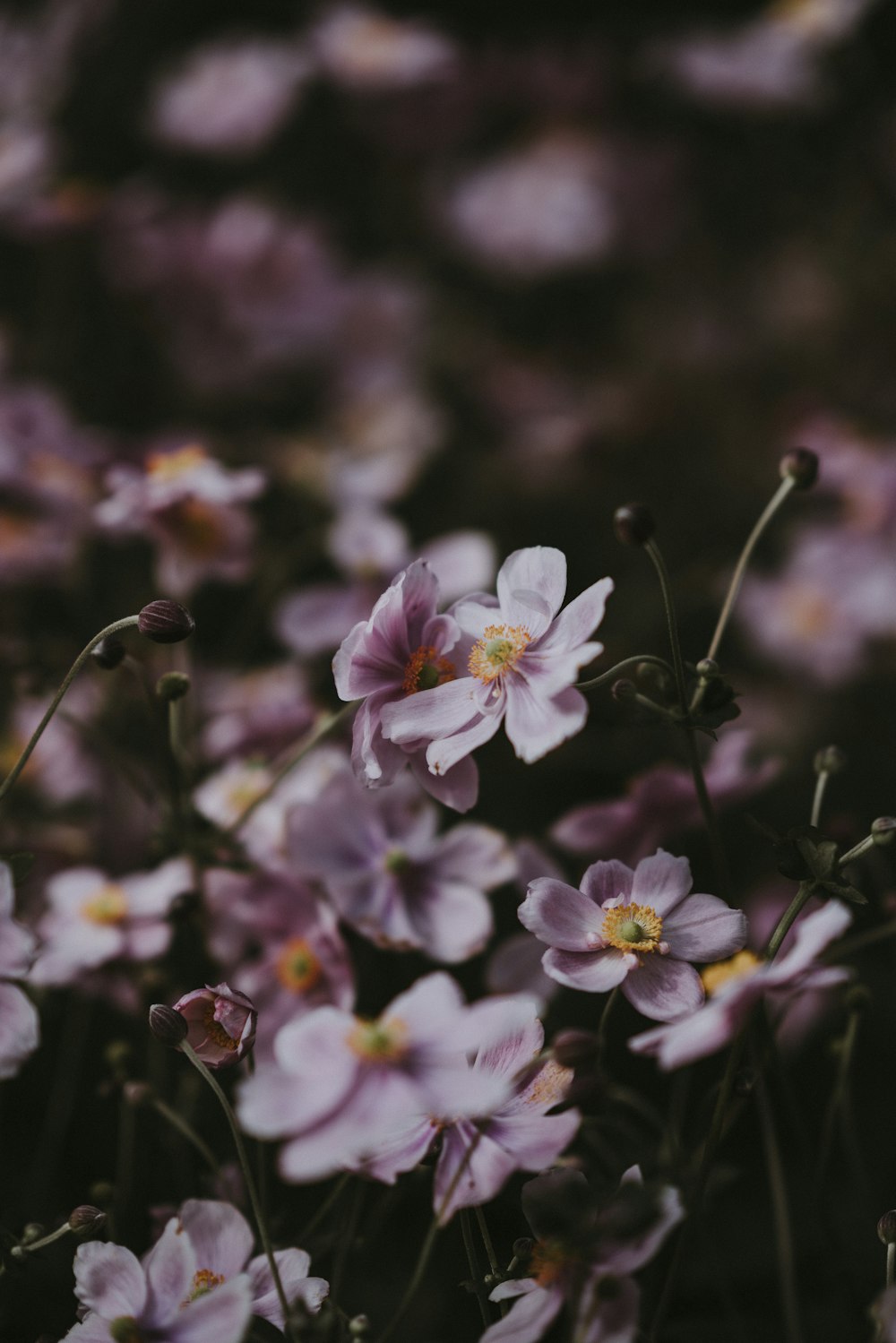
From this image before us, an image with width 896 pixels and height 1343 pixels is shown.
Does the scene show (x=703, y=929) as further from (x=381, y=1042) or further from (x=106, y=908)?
(x=106, y=908)

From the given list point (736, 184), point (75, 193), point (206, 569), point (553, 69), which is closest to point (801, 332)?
point (736, 184)

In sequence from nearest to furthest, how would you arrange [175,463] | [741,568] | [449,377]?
[741,568] < [175,463] < [449,377]

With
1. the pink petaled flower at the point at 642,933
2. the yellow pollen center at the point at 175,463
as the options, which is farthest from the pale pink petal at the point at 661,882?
the yellow pollen center at the point at 175,463

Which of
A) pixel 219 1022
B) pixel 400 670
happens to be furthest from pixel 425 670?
pixel 219 1022

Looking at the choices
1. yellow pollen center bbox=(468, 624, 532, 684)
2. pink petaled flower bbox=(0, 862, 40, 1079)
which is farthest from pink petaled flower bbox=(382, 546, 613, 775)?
pink petaled flower bbox=(0, 862, 40, 1079)

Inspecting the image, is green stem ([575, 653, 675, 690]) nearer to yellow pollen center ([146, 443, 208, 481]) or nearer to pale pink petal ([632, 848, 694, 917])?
pale pink petal ([632, 848, 694, 917])

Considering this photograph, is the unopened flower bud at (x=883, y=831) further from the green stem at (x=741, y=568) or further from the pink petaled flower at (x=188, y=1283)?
the pink petaled flower at (x=188, y=1283)
